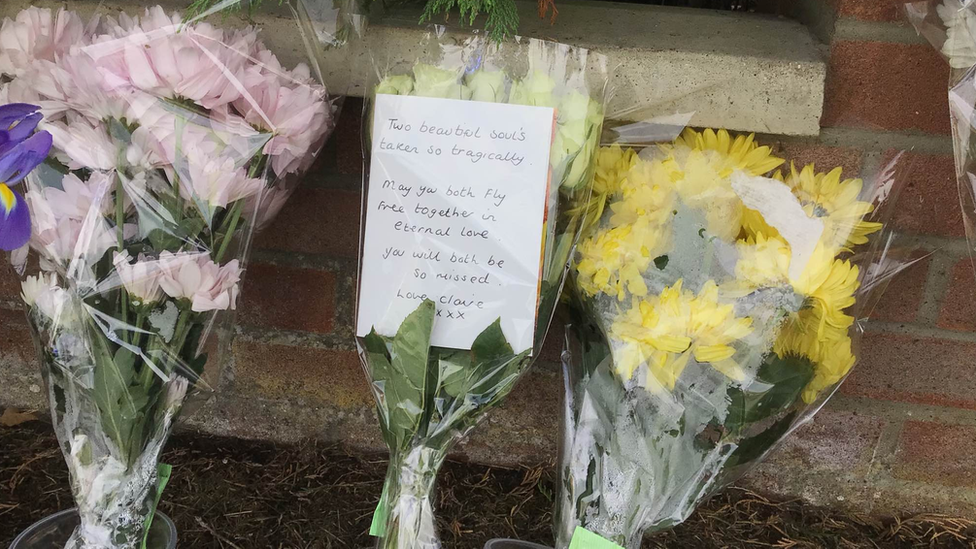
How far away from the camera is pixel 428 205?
782mm

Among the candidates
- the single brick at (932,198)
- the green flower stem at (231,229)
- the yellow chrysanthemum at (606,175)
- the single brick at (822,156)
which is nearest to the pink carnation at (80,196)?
the green flower stem at (231,229)

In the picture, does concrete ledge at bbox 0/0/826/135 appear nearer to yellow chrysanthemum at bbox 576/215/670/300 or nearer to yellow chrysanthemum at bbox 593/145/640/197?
yellow chrysanthemum at bbox 593/145/640/197

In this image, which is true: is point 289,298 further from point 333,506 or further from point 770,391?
point 770,391

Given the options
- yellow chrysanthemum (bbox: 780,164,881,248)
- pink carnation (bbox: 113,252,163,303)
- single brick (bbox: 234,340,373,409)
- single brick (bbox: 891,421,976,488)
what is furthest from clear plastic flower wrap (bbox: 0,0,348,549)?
single brick (bbox: 891,421,976,488)

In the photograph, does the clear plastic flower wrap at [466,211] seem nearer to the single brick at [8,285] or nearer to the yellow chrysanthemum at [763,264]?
the yellow chrysanthemum at [763,264]

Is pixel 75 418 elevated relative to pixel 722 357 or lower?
lower

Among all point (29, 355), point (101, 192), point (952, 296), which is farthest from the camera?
point (29, 355)

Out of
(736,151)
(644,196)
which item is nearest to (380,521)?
(644,196)

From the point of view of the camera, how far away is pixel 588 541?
2.74ft

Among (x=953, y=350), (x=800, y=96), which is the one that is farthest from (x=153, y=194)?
(x=953, y=350)

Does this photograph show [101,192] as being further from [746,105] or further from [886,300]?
[886,300]

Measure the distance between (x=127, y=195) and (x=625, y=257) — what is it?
20.3 inches

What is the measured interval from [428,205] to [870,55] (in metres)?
0.60

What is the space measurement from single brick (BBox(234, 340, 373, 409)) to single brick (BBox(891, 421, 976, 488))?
33.0 inches
